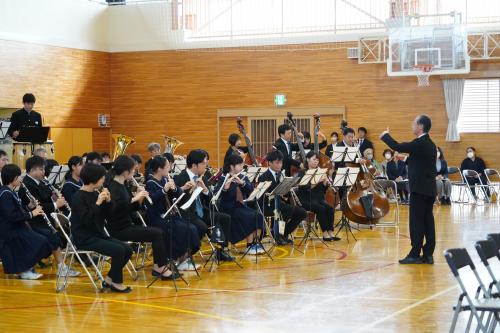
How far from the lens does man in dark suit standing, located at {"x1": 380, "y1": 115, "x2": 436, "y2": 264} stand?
35.6ft

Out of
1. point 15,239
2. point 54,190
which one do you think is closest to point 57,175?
point 54,190

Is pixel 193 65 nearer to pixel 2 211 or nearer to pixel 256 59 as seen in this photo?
pixel 256 59

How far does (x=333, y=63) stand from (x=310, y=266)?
12.9 m

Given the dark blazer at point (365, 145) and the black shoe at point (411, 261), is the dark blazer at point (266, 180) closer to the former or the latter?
the black shoe at point (411, 261)

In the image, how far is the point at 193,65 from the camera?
79.8 ft

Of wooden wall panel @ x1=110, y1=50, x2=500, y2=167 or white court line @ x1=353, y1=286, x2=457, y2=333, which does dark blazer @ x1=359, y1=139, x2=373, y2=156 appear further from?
white court line @ x1=353, y1=286, x2=457, y2=333

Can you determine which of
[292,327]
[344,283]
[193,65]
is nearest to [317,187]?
[344,283]

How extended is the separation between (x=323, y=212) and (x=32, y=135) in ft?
19.6

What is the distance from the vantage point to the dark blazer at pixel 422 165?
35.5 ft

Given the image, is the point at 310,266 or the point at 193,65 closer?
the point at 310,266

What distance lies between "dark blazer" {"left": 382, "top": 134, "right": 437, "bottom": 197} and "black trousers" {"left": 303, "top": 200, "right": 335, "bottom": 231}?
2721 mm

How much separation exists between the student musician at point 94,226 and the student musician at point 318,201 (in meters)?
4.82

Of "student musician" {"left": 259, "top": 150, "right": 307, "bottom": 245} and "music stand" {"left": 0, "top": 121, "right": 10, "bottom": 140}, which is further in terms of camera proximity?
"music stand" {"left": 0, "top": 121, "right": 10, "bottom": 140}

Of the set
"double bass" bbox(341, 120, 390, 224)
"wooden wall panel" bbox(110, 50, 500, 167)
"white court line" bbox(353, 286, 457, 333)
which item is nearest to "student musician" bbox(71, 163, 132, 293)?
"white court line" bbox(353, 286, 457, 333)
